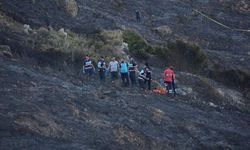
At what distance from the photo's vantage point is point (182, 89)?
86.5 ft

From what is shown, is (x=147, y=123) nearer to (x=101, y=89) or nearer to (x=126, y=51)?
(x=101, y=89)

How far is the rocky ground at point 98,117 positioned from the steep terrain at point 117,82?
0.04m

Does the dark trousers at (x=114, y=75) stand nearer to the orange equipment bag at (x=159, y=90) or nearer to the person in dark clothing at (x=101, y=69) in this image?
the person in dark clothing at (x=101, y=69)

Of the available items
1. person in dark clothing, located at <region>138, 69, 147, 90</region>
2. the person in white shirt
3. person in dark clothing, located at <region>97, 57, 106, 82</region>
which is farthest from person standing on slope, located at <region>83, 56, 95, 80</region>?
person in dark clothing, located at <region>138, 69, 147, 90</region>

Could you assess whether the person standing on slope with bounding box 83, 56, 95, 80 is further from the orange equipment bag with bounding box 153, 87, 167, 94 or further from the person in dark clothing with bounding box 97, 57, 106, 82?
the orange equipment bag with bounding box 153, 87, 167, 94

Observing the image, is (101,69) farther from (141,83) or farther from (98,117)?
(98,117)

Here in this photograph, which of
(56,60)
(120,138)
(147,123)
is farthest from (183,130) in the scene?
(56,60)

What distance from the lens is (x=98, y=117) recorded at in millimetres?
19953

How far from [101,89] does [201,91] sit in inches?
237

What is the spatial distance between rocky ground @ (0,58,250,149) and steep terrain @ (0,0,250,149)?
0.04m

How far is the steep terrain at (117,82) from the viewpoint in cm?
1859

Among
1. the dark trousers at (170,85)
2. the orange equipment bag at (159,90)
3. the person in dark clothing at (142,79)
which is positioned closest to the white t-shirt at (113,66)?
the person in dark clothing at (142,79)

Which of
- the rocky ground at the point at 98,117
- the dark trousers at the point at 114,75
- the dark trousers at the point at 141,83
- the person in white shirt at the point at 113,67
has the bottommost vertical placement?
the rocky ground at the point at 98,117

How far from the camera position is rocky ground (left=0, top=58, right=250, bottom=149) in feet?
58.1
